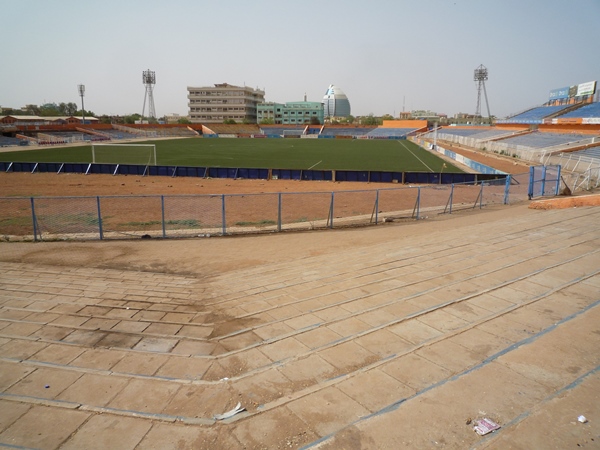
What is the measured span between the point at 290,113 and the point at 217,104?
1233 inches

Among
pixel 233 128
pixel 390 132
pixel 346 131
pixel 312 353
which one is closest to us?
pixel 312 353

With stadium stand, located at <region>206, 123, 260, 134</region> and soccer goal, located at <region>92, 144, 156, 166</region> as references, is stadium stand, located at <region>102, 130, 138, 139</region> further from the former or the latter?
soccer goal, located at <region>92, 144, 156, 166</region>

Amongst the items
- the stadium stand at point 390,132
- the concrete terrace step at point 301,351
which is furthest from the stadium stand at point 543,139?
the concrete terrace step at point 301,351

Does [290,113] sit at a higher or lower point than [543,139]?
higher

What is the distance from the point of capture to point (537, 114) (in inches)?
3693

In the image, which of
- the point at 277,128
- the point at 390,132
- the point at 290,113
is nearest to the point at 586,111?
the point at 390,132

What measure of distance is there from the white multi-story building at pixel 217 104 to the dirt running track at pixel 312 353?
156120mm

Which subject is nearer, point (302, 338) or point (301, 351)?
point (301, 351)

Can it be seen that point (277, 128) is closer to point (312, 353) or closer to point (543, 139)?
point (543, 139)

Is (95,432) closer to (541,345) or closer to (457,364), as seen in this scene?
(457,364)

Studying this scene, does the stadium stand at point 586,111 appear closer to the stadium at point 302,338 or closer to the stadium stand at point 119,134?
the stadium at point 302,338

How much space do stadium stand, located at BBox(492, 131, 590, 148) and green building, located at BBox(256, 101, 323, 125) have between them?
104 meters

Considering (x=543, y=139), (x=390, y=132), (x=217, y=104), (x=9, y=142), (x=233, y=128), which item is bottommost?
(x=9, y=142)

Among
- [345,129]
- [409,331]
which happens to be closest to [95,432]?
[409,331]
